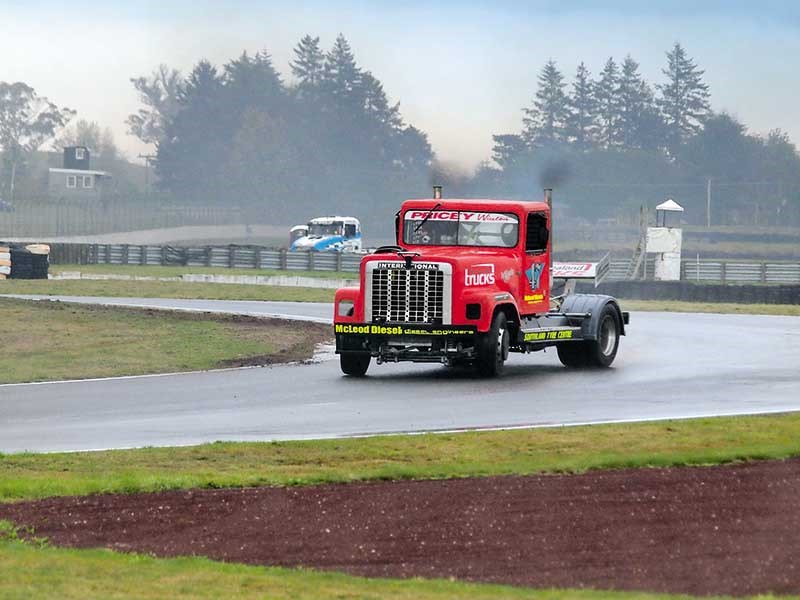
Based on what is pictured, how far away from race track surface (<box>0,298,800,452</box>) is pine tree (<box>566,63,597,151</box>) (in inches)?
2995

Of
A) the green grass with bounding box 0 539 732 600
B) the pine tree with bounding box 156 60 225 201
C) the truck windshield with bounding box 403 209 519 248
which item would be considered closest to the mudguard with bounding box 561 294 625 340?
the truck windshield with bounding box 403 209 519 248

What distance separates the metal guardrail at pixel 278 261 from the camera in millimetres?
58094

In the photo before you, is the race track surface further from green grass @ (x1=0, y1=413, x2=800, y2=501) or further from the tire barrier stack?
the tire barrier stack

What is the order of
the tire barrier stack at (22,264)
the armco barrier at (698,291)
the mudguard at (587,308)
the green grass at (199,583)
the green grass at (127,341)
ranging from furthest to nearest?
the tire barrier stack at (22,264) < the armco barrier at (698,291) < the green grass at (127,341) < the mudguard at (587,308) < the green grass at (199,583)

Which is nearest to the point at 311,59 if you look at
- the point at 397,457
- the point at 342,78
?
the point at 342,78

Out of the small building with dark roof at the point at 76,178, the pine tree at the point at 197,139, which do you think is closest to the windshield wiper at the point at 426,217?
the pine tree at the point at 197,139

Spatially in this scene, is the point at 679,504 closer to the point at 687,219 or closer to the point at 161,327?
the point at 161,327

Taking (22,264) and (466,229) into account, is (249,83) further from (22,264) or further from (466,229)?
(466,229)

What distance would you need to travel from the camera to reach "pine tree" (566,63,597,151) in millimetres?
100000

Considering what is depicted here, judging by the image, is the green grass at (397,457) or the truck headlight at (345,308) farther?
the truck headlight at (345,308)

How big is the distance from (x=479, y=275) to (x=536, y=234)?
173 cm

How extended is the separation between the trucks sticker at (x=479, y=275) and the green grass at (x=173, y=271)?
3412cm

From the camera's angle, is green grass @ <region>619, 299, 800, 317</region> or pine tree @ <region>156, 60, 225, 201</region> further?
pine tree @ <region>156, 60, 225, 201</region>

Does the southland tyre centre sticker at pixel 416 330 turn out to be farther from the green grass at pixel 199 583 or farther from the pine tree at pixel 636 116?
the pine tree at pixel 636 116
